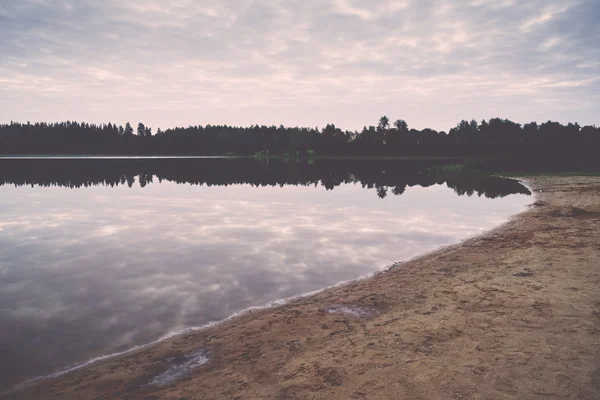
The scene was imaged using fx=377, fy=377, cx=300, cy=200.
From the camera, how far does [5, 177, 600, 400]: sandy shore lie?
6.33m

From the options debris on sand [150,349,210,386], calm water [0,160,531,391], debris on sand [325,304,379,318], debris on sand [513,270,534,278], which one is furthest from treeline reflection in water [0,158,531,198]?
debris on sand [150,349,210,386]

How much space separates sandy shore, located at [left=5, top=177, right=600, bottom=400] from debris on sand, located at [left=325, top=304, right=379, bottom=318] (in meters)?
0.05

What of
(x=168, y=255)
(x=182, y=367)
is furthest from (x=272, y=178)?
(x=182, y=367)

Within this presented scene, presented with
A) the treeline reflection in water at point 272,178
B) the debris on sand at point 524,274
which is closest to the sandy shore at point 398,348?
→ the debris on sand at point 524,274

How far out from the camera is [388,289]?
1185cm

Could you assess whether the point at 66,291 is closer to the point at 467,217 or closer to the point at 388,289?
the point at 388,289

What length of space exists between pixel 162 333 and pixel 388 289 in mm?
6699

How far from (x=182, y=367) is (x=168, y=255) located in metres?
9.53

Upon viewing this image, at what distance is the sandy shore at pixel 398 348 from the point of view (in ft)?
20.8

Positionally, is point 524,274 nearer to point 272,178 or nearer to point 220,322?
point 220,322

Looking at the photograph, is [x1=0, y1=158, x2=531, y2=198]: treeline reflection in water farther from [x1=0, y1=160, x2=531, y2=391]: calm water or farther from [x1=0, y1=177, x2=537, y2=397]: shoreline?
[x1=0, y1=177, x2=537, y2=397]: shoreline

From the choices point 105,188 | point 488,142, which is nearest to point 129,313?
point 105,188

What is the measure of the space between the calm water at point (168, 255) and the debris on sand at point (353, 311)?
2065mm

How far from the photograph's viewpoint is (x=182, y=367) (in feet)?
25.4
